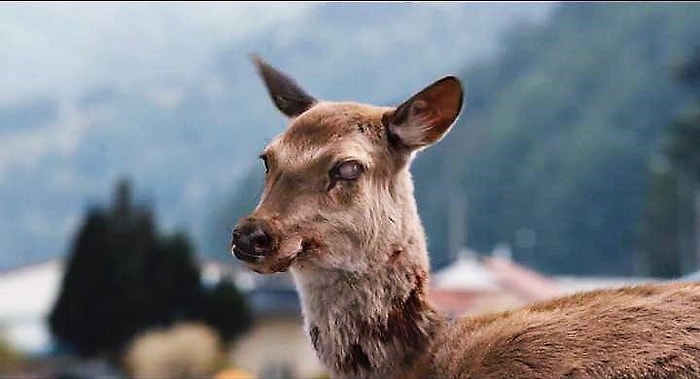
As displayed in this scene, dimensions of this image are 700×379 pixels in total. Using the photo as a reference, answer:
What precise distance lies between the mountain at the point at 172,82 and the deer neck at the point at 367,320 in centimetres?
121

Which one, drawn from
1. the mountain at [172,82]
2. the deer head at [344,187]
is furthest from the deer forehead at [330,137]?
the mountain at [172,82]

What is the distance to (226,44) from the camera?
2.48 m

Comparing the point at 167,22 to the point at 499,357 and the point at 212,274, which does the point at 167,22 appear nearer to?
the point at 212,274

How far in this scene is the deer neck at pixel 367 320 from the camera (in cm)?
83

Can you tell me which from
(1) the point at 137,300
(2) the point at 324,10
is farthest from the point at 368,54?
(1) the point at 137,300

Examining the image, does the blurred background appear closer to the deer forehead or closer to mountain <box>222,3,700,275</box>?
mountain <box>222,3,700,275</box>

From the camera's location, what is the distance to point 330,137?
0.82 meters

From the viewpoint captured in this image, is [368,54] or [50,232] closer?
[368,54]

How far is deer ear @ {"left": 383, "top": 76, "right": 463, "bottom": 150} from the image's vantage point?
0.78 meters

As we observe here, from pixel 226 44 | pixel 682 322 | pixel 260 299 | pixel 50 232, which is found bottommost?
pixel 682 322

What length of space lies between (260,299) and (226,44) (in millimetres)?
582

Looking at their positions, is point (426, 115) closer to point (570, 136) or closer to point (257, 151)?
point (257, 151)

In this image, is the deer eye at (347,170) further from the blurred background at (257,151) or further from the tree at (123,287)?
the tree at (123,287)

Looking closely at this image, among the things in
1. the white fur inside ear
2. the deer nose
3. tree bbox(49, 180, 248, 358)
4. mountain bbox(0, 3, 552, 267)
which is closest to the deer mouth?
the deer nose
